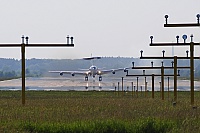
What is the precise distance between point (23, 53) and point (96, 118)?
12.9 metres

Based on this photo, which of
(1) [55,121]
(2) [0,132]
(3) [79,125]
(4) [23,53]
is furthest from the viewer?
(4) [23,53]

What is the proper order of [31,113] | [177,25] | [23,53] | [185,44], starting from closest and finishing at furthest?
[31,113] < [177,25] < [185,44] < [23,53]

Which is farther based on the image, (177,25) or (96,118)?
(177,25)

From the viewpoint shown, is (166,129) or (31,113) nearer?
(166,129)

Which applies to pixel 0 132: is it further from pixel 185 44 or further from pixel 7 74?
pixel 7 74

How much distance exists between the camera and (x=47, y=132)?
70.6 ft

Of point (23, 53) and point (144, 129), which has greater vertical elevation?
point (23, 53)

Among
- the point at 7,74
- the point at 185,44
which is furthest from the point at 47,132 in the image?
the point at 7,74

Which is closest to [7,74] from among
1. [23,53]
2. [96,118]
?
[23,53]

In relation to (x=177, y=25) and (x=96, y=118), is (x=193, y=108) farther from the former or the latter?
(x=96, y=118)

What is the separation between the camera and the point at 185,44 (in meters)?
33.1

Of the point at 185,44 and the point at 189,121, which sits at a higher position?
the point at 185,44

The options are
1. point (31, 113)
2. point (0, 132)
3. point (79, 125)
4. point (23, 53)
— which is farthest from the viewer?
point (23, 53)

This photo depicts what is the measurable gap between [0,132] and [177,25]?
1180cm
